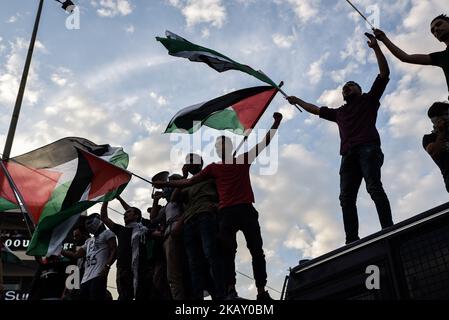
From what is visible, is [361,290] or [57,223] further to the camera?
[57,223]

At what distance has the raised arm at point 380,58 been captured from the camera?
15.1 feet

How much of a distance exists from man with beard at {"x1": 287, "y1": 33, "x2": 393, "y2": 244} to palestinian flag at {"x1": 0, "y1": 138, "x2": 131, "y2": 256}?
9.65 ft

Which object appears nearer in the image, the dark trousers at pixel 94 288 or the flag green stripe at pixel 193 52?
the dark trousers at pixel 94 288

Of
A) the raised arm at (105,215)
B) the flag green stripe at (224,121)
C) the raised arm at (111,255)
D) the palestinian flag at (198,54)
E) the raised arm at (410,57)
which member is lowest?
the raised arm at (111,255)

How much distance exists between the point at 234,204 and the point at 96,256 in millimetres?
2315

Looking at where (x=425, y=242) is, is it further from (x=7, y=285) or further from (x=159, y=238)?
(x=7, y=285)

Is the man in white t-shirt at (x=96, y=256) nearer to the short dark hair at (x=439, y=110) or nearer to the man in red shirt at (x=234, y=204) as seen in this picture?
the man in red shirt at (x=234, y=204)

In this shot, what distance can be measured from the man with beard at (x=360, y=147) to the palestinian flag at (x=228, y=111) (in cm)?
131

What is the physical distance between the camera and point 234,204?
16.1ft

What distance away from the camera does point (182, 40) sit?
6.79 meters

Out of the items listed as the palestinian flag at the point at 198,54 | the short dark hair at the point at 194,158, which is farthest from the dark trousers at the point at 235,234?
the palestinian flag at the point at 198,54
